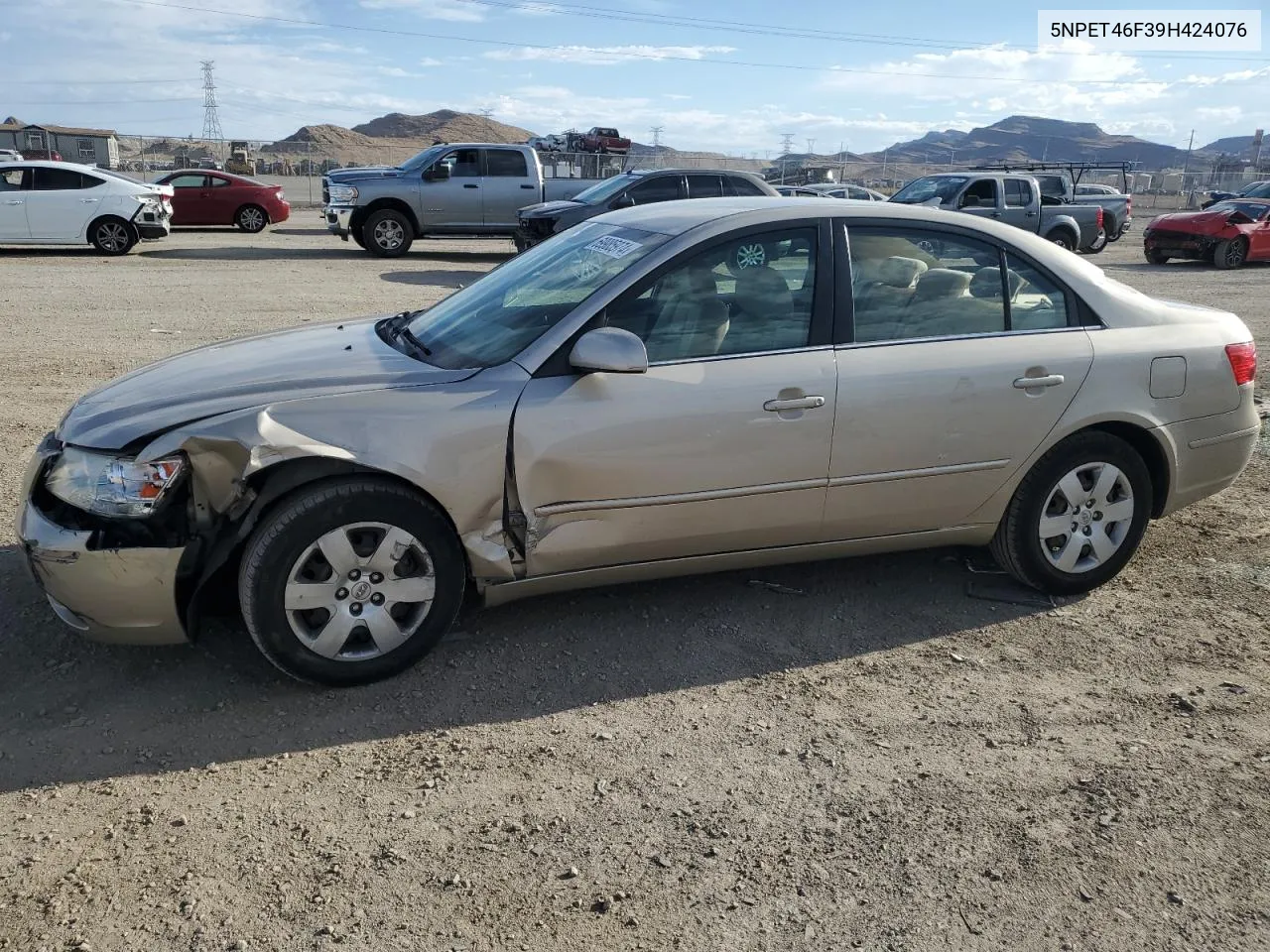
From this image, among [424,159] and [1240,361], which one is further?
[424,159]

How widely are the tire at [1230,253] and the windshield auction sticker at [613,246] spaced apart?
65.0 feet

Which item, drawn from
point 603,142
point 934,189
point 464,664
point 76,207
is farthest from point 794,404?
point 603,142

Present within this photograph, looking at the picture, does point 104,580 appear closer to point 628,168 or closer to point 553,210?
point 553,210

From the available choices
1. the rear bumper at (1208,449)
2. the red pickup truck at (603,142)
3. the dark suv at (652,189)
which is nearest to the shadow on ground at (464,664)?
the rear bumper at (1208,449)

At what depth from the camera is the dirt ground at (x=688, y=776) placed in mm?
2604

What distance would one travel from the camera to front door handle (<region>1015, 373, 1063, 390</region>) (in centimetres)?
419

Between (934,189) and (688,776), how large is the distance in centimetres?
1838

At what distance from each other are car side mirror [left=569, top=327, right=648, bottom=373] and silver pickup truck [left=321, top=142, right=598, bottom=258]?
15349 millimetres

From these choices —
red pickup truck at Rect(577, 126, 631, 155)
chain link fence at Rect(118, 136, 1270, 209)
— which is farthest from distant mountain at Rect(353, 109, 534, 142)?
→ red pickup truck at Rect(577, 126, 631, 155)

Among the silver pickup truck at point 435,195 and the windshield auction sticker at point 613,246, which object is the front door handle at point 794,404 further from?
Answer: the silver pickup truck at point 435,195

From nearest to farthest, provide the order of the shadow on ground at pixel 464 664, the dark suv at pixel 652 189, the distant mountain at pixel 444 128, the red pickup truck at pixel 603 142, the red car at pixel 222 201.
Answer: the shadow on ground at pixel 464 664 → the dark suv at pixel 652 189 → the red car at pixel 222 201 → the red pickup truck at pixel 603 142 → the distant mountain at pixel 444 128

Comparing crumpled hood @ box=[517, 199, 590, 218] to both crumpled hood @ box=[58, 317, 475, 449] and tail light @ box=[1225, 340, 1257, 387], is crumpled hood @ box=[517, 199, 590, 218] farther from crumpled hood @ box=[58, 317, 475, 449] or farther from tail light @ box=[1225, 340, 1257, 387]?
tail light @ box=[1225, 340, 1257, 387]

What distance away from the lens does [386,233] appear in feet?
59.5

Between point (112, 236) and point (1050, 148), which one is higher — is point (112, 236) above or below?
below
